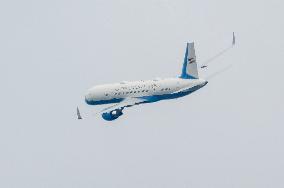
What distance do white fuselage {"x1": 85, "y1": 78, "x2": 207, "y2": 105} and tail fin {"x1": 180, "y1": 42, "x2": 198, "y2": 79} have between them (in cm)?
139

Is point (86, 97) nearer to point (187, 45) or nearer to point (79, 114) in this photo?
point (79, 114)

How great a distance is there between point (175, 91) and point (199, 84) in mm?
5913

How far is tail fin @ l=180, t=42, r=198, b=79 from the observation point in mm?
133750

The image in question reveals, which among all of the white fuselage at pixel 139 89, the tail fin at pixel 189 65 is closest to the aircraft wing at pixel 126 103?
the white fuselage at pixel 139 89

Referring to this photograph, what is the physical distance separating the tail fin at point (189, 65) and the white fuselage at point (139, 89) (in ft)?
4.56

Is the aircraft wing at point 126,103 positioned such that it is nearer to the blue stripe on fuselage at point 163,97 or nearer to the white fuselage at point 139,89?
the white fuselage at point 139,89

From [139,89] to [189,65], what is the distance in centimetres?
1368

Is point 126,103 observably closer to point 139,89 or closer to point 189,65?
point 139,89

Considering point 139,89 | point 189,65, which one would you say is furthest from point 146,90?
point 189,65

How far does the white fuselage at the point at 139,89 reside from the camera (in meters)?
131

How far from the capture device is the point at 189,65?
13425 cm

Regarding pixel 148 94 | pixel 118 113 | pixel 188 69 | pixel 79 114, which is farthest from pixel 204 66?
pixel 79 114

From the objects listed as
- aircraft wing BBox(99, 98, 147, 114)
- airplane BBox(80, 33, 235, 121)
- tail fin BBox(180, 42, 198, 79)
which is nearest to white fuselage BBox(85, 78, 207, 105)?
airplane BBox(80, 33, 235, 121)

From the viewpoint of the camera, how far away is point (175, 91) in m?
132
